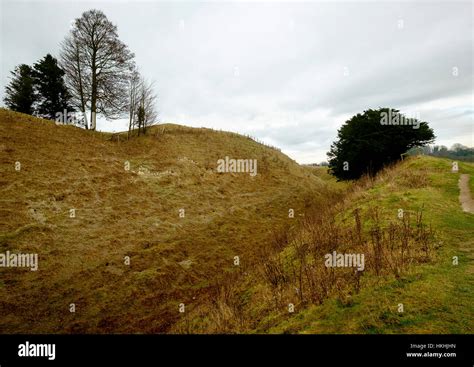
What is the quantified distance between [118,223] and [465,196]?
19.2 metres

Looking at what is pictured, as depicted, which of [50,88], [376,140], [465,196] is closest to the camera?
[465,196]

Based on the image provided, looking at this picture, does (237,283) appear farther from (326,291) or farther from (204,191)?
(204,191)

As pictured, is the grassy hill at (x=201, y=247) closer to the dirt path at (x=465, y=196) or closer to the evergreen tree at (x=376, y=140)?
the dirt path at (x=465, y=196)

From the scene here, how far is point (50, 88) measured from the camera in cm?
2748

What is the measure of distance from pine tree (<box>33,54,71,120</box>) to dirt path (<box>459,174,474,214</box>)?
34146 mm

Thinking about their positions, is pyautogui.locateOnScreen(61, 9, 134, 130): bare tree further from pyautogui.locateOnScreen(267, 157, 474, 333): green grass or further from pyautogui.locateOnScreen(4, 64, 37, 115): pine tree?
pyautogui.locateOnScreen(267, 157, 474, 333): green grass

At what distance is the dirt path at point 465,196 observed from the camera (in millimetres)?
12152

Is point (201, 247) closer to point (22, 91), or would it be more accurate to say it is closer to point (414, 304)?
point (414, 304)

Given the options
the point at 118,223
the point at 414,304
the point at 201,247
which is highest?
the point at 118,223

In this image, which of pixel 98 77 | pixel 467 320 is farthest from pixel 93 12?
pixel 467 320

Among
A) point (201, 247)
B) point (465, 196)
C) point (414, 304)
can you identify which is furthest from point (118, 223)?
point (465, 196)

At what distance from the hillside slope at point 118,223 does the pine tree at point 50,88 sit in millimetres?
6268

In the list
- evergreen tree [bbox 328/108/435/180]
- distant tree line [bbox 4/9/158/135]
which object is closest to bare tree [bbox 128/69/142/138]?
distant tree line [bbox 4/9/158/135]
